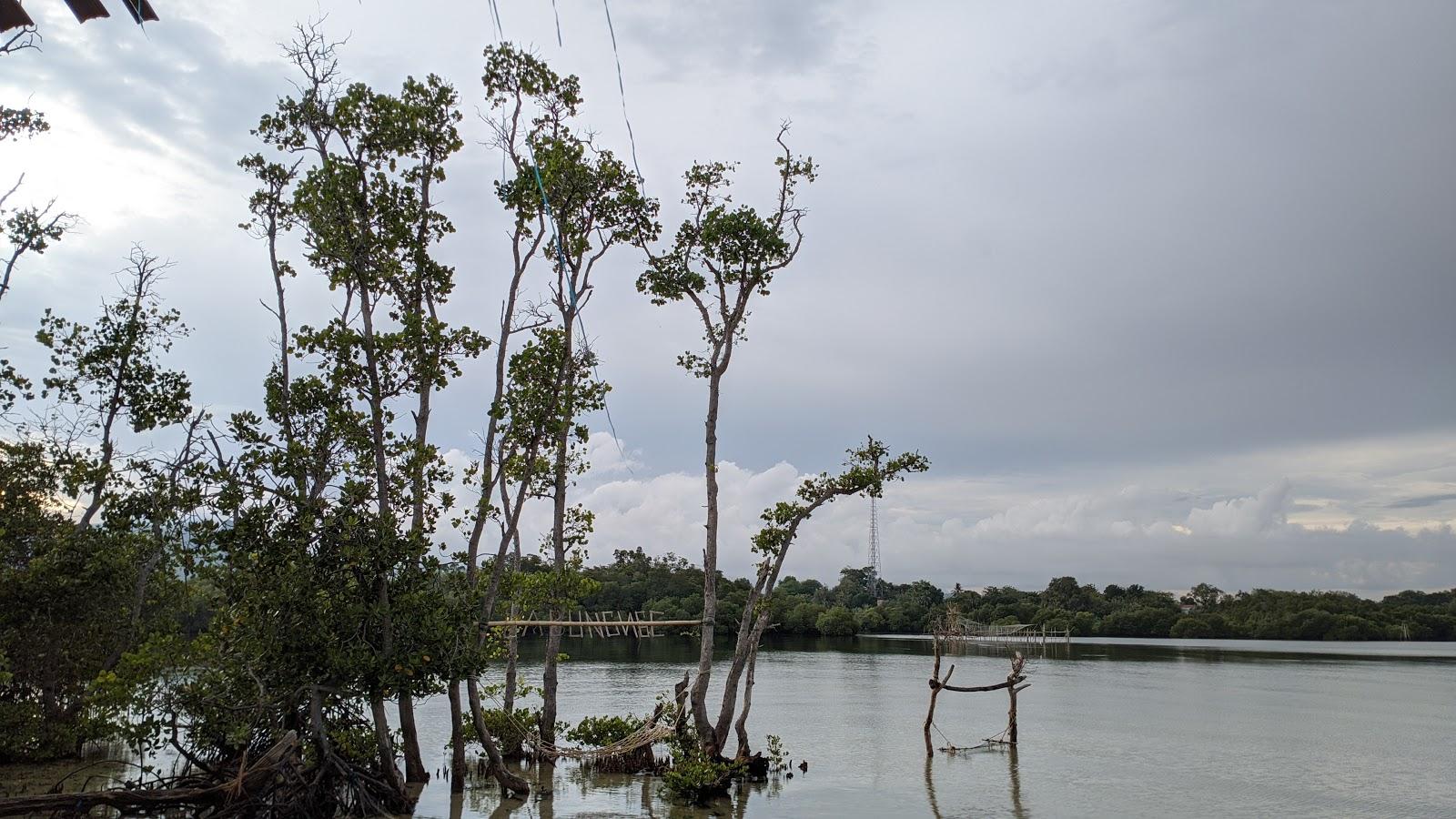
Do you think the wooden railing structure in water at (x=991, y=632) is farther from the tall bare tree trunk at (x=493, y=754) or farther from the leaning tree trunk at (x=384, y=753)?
the leaning tree trunk at (x=384, y=753)

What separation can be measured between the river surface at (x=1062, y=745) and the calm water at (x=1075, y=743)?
0.22 feet

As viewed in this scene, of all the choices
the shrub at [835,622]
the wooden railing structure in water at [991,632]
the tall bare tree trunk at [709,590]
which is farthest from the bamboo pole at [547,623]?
the shrub at [835,622]

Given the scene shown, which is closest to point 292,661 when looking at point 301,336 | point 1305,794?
point 301,336

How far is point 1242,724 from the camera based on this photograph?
28.5 meters

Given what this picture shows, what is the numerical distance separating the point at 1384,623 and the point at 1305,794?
86.3 m

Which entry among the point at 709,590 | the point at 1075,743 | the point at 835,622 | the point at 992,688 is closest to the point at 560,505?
the point at 709,590

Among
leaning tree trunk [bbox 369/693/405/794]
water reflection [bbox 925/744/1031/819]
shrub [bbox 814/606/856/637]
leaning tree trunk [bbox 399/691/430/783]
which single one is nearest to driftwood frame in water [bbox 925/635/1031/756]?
water reflection [bbox 925/744/1031/819]

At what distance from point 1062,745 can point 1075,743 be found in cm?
58

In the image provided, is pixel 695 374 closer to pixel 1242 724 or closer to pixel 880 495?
pixel 880 495

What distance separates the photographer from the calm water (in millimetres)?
15867

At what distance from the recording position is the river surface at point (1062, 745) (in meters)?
15.8

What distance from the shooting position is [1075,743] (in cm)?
2358

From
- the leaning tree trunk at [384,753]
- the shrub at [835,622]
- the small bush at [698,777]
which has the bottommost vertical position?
the shrub at [835,622]

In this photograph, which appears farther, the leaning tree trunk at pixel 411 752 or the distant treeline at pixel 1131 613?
the distant treeline at pixel 1131 613
